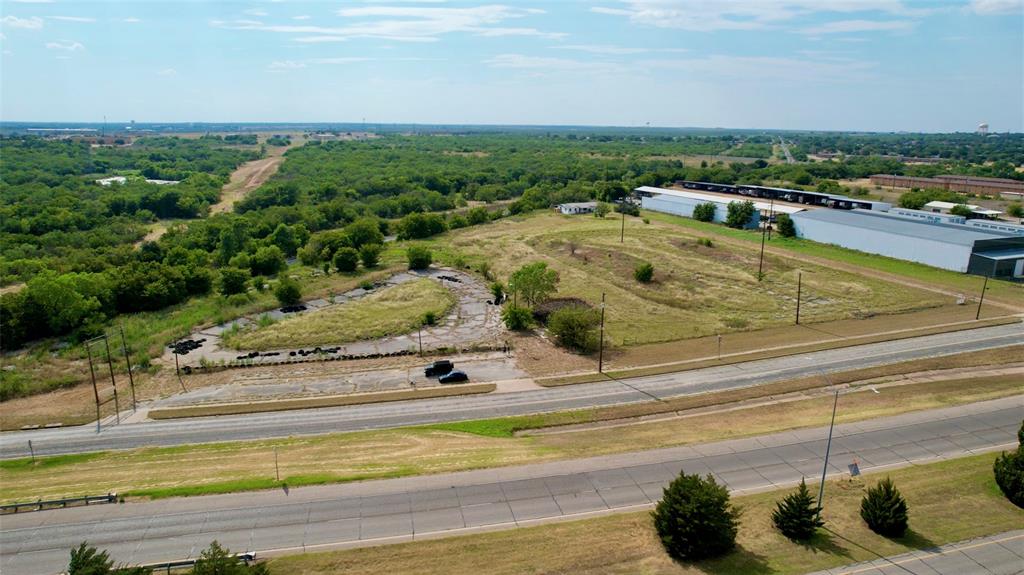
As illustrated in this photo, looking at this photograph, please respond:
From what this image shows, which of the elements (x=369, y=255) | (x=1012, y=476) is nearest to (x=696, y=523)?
(x=1012, y=476)

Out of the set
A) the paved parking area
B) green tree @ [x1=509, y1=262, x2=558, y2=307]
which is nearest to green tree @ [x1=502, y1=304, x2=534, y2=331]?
green tree @ [x1=509, y1=262, x2=558, y2=307]

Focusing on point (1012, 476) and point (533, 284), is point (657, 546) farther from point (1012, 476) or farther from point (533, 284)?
point (533, 284)

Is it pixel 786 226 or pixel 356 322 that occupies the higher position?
pixel 786 226

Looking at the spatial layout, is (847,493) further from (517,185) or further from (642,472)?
(517,185)

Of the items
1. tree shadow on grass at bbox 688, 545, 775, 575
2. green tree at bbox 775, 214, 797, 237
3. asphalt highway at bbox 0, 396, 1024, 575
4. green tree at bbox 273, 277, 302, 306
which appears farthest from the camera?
green tree at bbox 775, 214, 797, 237

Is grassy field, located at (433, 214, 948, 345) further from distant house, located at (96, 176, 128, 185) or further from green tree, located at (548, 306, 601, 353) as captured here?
distant house, located at (96, 176, 128, 185)

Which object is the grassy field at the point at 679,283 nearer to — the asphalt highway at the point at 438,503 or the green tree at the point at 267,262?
the asphalt highway at the point at 438,503

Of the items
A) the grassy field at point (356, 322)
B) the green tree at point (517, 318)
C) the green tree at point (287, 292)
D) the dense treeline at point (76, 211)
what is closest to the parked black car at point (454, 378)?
the green tree at point (517, 318)
